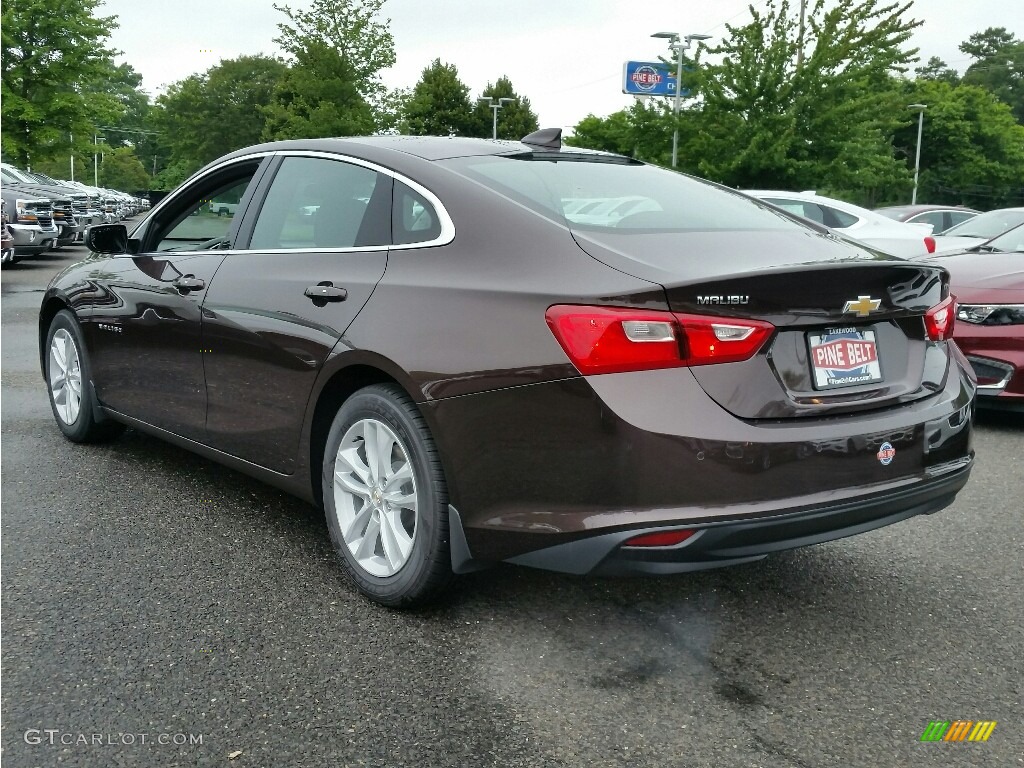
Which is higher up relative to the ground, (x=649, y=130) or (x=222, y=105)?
(x=222, y=105)

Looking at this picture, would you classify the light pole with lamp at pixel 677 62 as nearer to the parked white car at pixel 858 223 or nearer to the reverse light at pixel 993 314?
the parked white car at pixel 858 223

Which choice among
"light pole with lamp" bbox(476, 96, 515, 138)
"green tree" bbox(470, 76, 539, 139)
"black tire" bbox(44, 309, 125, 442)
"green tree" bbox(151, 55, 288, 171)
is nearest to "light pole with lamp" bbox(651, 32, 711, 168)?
"black tire" bbox(44, 309, 125, 442)

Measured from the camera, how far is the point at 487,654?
317 cm

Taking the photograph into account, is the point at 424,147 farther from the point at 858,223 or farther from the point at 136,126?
the point at 136,126

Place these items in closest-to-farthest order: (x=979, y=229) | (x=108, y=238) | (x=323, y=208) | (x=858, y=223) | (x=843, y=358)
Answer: (x=843, y=358) < (x=323, y=208) < (x=108, y=238) < (x=979, y=229) < (x=858, y=223)

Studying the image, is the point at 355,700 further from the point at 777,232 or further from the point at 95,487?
the point at 95,487

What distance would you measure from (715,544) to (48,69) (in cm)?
3476

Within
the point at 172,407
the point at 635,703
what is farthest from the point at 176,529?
the point at 635,703

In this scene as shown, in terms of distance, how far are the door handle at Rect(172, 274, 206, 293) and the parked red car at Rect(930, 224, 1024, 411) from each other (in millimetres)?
4355

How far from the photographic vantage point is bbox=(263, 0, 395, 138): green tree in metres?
49.0

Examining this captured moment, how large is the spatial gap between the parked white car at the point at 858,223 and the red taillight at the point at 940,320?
8.13 metres

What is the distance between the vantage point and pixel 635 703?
2.88 metres

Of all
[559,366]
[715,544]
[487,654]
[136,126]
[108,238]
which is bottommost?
[487,654]

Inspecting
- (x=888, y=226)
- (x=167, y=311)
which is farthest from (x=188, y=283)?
(x=888, y=226)
